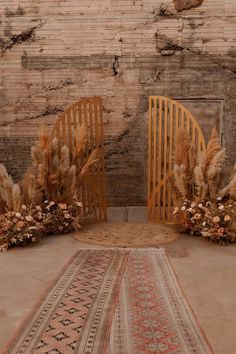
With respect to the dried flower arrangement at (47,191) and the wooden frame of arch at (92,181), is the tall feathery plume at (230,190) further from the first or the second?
the wooden frame of arch at (92,181)

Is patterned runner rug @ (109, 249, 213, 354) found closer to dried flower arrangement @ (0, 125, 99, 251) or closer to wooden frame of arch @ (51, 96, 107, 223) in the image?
dried flower arrangement @ (0, 125, 99, 251)

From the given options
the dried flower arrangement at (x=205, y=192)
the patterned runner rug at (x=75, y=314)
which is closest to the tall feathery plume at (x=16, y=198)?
the patterned runner rug at (x=75, y=314)

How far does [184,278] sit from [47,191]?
108 inches

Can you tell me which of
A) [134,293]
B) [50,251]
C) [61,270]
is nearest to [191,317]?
[134,293]

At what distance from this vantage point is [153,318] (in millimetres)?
3410

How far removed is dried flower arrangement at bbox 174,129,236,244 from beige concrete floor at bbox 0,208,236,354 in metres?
0.21

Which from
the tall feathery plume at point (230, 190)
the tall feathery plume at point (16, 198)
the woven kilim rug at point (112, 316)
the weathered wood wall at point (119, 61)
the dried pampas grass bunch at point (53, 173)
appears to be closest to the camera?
the woven kilim rug at point (112, 316)

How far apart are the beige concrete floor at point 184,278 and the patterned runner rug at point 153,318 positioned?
0.12 meters

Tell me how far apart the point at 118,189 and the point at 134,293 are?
4.62m

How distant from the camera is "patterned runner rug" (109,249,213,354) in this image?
2.96 meters

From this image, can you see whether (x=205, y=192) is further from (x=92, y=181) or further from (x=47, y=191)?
(x=47, y=191)

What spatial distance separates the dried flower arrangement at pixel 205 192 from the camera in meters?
5.76

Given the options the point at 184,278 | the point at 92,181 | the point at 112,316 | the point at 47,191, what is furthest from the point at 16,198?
the point at 112,316

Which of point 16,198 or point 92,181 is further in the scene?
point 92,181
